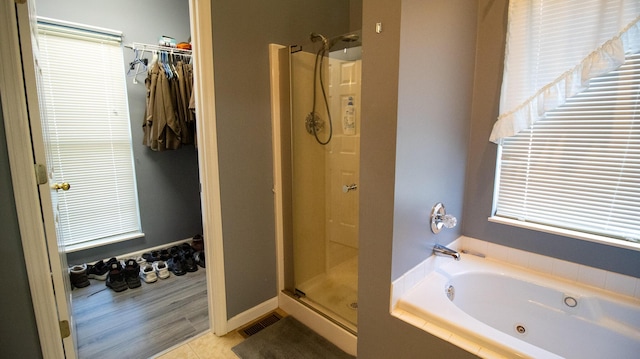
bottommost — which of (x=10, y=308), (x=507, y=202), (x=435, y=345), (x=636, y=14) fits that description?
(x=435, y=345)

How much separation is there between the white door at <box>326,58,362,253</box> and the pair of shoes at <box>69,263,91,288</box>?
7.16ft

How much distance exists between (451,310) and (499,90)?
1256 millimetres

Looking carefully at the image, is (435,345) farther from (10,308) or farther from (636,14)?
(10,308)

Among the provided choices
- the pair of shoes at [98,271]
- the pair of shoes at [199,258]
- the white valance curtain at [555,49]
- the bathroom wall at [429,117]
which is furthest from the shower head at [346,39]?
the pair of shoes at [98,271]

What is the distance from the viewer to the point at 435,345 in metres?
1.20

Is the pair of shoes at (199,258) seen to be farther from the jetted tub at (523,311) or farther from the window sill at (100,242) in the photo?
the jetted tub at (523,311)

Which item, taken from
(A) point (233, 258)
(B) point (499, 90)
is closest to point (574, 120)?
(B) point (499, 90)

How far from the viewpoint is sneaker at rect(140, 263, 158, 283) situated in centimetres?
262

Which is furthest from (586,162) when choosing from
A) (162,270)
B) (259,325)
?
(162,270)

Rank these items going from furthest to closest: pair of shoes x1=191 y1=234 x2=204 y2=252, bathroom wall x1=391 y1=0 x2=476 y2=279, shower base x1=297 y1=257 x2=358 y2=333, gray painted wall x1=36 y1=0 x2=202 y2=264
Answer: pair of shoes x1=191 y1=234 x2=204 y2=252 → gray painted wall x1=36 y1=0 x2=202 y2=264 → shower base x1=297 y1=257 x2=358 y2=333 → bathroom wall x1=391 y1=0 x2=476 y2=279

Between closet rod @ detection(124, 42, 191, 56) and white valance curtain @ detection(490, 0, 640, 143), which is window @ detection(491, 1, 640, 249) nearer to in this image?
white valance curtain @ detection(490, 0, 640, 143)

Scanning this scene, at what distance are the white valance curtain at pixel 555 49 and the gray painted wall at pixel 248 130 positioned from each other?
1.39 meters

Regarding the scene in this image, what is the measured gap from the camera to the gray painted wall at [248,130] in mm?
1816

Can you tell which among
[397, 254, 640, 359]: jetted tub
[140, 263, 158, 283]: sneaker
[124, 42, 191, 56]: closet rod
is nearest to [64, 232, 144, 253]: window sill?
[140, 263, 158, 283]: sneaker
